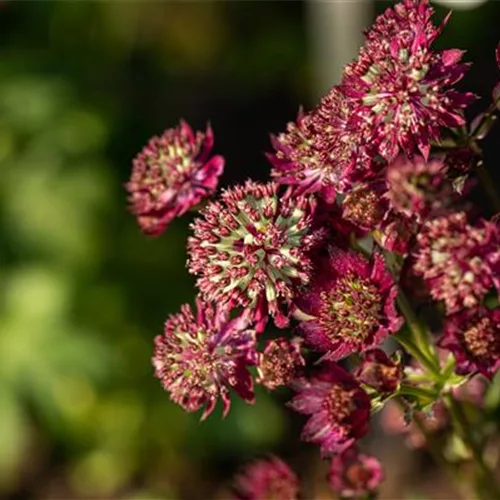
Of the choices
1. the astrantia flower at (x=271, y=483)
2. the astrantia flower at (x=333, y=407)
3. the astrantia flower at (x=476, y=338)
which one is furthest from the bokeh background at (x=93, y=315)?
the astrantia flower at (x=476, y=338)

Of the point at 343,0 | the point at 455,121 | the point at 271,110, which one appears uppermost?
the point at 455,121

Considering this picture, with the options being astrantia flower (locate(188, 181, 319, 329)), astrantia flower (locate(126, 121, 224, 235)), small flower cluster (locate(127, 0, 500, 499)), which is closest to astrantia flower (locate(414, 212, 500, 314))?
small flower cluster (locate(127, 0, 500, 499))

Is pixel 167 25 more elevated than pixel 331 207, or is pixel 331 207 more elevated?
pixel 331 207

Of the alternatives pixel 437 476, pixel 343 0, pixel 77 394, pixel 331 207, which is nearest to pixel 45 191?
pixel 77 394

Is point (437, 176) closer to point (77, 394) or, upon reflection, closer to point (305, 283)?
point (305, 283)

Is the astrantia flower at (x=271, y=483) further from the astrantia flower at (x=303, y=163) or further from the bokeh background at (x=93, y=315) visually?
the bokeh background at (x=93, y=315)

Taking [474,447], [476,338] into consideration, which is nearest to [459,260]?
[476,338]

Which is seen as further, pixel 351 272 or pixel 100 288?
pixel 100 288
